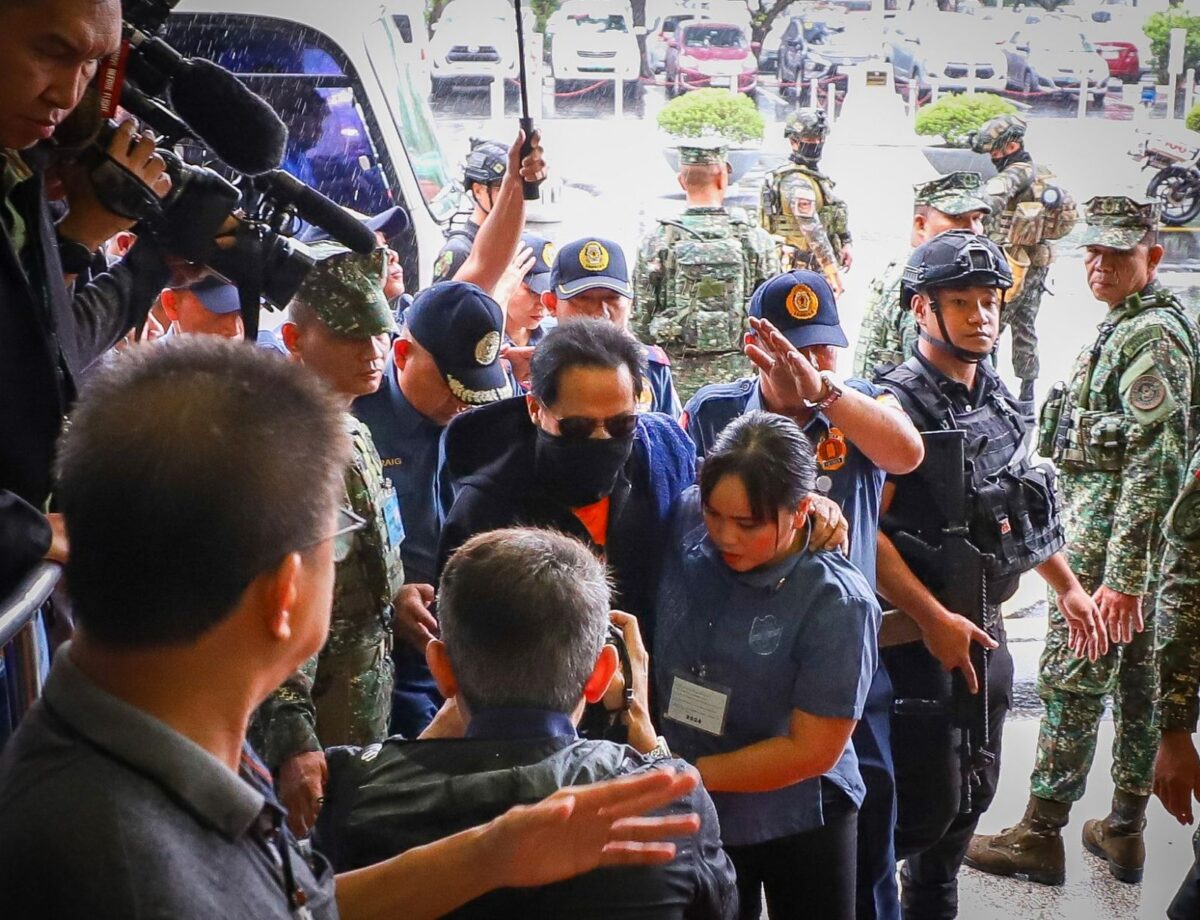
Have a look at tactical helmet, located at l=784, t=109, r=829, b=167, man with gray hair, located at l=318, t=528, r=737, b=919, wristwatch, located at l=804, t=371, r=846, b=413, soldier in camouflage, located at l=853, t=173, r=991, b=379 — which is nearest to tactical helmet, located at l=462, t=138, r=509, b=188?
soldier in camouflage, located at l=853, t=173, r=991, b=379

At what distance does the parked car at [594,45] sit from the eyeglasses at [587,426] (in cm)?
577

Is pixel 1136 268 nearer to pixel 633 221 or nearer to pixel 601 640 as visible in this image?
pixel 601 640

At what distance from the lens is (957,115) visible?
7891mm

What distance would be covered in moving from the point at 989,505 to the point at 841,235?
160 inches

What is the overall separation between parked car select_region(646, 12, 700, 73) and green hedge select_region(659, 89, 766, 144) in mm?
264

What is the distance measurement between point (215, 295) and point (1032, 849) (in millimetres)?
2672

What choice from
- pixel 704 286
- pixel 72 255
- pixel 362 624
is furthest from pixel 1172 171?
pixel 72 255

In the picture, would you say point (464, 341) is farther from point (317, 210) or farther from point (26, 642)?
point (26, 642)

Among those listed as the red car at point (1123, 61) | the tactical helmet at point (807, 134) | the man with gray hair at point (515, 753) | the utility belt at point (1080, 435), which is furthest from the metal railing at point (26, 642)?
the red car at point (1123, 61)

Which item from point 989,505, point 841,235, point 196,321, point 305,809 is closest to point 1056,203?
point 841,235

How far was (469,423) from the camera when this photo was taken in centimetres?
228

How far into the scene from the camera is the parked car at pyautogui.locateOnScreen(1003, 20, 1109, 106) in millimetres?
7863

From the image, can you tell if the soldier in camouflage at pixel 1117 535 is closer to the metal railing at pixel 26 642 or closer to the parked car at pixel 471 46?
the metal railing at pixel 26 642

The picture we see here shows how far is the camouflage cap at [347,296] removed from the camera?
2.36 m
